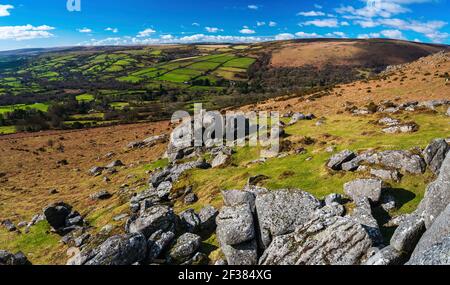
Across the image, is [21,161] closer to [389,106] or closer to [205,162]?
[205,162]

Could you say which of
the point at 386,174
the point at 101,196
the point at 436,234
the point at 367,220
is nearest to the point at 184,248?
the point at 367,220

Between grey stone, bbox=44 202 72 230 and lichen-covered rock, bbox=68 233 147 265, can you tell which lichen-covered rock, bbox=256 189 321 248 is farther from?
grey stone, bbox=44 202 72 230

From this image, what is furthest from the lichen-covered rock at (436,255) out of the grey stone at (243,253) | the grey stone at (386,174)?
the grey stone at (386,174)

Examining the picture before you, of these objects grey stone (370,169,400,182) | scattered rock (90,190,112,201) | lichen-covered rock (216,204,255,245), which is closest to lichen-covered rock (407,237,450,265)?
lichen-covered rock (216,204,255,245)

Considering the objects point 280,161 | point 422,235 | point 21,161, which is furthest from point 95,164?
point 422,235

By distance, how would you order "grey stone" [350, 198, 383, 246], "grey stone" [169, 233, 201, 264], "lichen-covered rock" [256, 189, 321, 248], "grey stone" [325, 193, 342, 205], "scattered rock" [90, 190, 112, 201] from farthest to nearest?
1. "scattered rock" [90, 190, 112, 201]
2. "grey stone" [325, 193, 342, 205]
3. "grey stone" [169, 233, 201, 264]
4. "lichen-covered rock" [256, 189, 321, 248]
5. "grey stone" [350, 198, 383, 246]
